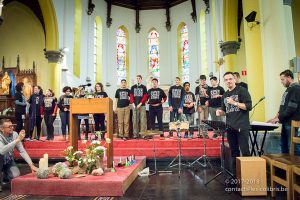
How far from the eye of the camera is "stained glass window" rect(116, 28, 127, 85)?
49.5ft

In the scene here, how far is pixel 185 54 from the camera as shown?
582 inches

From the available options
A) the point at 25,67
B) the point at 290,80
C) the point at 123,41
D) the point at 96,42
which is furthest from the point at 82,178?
the point at 123,41

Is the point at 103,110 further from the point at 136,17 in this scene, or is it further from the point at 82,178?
the point at 136,17

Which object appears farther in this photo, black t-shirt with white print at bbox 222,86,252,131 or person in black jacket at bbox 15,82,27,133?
person in black jacket at bbox 15,82,27,133

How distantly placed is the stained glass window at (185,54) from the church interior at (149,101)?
0.06 m

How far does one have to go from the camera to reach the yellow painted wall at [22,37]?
11.3 m

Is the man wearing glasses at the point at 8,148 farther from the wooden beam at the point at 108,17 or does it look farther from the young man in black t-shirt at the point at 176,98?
the wooden beam at the point at 108,17

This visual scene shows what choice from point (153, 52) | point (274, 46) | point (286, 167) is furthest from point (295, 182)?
point (153, 52)

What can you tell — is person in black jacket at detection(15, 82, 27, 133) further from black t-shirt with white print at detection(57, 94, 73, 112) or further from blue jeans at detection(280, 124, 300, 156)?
blue jeans at detection(280, 124, 300, 156)

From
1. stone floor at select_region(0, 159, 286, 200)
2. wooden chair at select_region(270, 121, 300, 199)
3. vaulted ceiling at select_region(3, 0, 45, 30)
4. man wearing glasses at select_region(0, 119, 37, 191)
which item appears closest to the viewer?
wooden chair at select_region(270, 121, 300, 199)

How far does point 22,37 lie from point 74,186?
397 inches

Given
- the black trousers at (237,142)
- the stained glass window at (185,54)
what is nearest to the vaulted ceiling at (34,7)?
the stained glass window at (185,54)

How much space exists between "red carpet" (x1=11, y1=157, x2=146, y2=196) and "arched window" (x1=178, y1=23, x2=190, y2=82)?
11341 millimetres

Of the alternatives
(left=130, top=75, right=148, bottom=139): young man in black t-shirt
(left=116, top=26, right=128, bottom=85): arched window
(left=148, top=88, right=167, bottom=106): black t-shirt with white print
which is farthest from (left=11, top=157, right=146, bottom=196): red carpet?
(left=116, top=26, right=128, bottom=85): arched window
